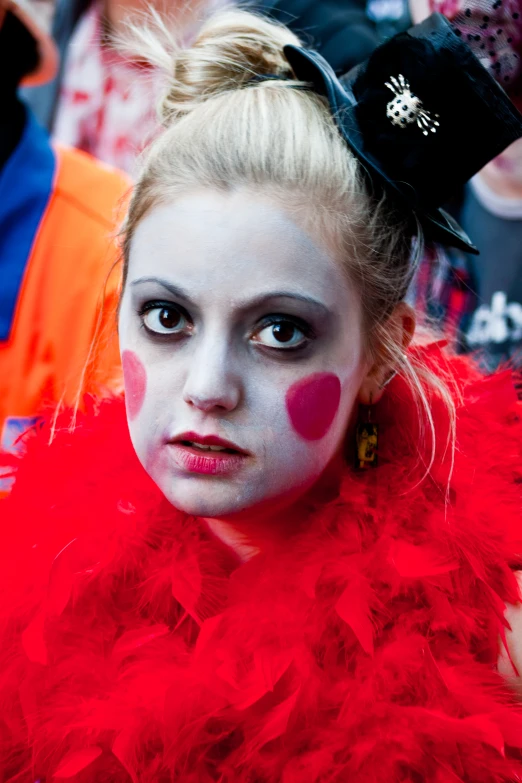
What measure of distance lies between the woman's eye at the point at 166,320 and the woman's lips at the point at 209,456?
0.48ft

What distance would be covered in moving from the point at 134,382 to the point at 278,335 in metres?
0.22

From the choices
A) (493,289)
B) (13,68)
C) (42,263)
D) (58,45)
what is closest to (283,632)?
(493,289)

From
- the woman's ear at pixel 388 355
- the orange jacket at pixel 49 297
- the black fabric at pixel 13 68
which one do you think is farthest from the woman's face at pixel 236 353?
the black fabric at pixel 13 68

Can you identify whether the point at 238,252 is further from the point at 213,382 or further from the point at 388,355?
the point at 388,355

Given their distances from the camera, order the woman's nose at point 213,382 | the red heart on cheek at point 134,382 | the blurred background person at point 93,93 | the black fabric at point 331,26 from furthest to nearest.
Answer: the blurred background person at point 93,93
the black fabric at point 331,26
the red heart on cheek at point 134,382
the woman's nose at point 213,382

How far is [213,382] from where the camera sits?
1.00m

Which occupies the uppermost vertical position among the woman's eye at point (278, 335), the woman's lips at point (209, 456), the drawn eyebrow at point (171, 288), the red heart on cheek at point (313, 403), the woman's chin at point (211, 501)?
the drawn eyebrow at point (171, 288)

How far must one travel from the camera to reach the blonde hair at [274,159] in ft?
3.56

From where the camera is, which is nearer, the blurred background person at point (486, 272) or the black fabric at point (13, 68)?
the blurred background person at point (486, 272)

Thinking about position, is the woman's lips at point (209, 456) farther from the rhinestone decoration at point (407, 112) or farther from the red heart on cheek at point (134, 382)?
the rhinestone decoration at point (407, 112)

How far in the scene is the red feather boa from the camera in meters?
1.02

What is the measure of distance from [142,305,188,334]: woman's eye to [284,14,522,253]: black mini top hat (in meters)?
0.34

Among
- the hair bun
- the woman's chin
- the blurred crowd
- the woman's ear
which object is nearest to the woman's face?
the woman's chin

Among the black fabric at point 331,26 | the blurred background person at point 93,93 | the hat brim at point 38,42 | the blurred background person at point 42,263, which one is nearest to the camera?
the black fabric at point 331,26
